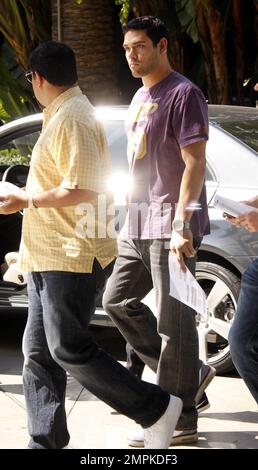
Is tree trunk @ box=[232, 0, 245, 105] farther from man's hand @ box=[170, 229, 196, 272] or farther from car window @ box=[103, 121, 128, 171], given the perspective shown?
man's hand @ box=[170, 229, 196, 272]

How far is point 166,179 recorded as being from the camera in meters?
5.14

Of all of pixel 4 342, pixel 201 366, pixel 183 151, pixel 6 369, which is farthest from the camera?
pixel 4 342

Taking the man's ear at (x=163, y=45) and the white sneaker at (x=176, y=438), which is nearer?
the white sneaker at (x=176, y=438)

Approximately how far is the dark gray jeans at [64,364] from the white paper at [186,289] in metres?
0.33

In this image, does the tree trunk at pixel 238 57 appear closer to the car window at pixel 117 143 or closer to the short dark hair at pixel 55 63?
the car window at pixel 117 143

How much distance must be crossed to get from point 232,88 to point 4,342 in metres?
6.64

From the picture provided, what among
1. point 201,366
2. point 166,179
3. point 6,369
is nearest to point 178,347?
point 201,366

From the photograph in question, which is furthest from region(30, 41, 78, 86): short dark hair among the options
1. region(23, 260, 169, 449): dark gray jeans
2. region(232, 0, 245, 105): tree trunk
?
region(232, 0, 245, 105): tree trunk

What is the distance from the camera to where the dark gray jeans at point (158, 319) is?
16.9 ft

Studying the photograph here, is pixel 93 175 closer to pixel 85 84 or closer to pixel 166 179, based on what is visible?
pixel 166 179

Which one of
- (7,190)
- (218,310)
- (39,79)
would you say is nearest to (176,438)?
(218,310)

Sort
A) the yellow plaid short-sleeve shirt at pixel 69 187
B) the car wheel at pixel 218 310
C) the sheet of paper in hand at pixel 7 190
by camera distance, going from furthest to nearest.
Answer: the car wheel at pixel 218 310
the sheet of paper in hand at pixel 7 190
the yellow plaid short-sleeve shirt at pixel 69 187

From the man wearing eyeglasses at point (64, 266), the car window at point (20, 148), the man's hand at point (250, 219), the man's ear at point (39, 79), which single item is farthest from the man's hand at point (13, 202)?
the car window at point (20, 148)

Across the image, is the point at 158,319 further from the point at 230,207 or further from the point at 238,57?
the point at 238,57
